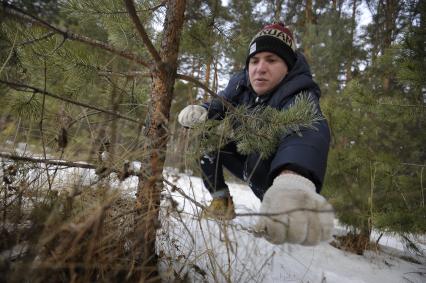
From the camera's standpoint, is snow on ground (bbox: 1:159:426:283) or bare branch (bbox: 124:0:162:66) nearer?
bare branch (bbox: 124:0:162:66)

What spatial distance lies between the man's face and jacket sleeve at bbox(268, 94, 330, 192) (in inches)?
26.7

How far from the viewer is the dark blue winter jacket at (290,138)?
970 millimetres

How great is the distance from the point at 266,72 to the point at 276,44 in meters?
0.22

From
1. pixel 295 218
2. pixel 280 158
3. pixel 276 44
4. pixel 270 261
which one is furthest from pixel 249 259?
pixel 276 44

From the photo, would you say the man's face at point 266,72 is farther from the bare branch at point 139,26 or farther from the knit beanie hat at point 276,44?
the bare branch at point 139,26

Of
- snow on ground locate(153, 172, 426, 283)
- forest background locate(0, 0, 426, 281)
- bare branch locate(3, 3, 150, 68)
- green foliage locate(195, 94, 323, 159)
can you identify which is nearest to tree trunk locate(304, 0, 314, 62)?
forest background locate(0, 0, 426, 281)

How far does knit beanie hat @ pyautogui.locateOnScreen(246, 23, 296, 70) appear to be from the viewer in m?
1.82

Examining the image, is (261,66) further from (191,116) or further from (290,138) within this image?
(290,138)

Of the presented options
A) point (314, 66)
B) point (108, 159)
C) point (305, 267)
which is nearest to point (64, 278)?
point (108, 159)

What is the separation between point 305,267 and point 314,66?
556 cm

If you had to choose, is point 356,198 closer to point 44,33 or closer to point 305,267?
point 305,267

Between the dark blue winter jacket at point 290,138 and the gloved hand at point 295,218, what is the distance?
12cm

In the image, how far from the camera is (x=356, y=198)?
1.11m

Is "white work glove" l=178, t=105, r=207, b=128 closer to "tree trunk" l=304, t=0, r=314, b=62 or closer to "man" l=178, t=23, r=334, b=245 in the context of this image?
"man" l=178, t=23, r=334, b=245
